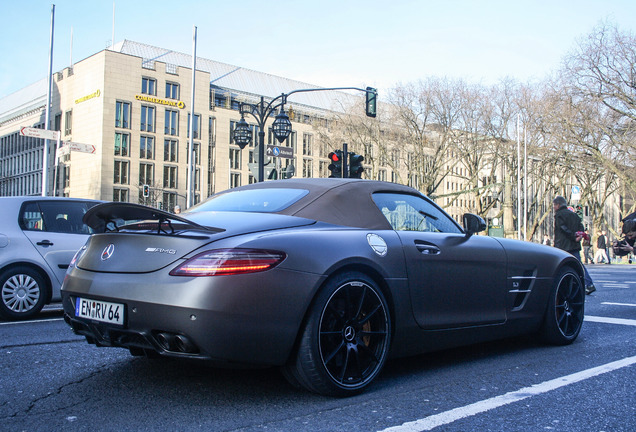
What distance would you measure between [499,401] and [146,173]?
67905 mm

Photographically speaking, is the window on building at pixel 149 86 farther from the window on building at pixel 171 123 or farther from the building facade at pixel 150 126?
the window on building at pixel 171 123

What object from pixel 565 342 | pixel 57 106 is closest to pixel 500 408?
pixel 565 342

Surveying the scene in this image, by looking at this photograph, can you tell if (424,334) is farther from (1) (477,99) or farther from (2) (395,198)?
(1) (477,99)

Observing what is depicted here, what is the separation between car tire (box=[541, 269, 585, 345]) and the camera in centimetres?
510

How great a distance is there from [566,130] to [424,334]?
2848 centimetres

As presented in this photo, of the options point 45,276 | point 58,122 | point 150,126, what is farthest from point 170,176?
point 45,276

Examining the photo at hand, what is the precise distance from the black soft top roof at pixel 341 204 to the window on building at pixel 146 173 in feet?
215

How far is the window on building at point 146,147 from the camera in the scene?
223ft

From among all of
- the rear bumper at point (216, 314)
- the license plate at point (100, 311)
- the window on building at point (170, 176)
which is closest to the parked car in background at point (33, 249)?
the license plate at point (100, 311)

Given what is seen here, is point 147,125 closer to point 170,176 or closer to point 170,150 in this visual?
point 170,150

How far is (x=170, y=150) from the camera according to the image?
231ft

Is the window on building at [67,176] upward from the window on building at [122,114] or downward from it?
downward

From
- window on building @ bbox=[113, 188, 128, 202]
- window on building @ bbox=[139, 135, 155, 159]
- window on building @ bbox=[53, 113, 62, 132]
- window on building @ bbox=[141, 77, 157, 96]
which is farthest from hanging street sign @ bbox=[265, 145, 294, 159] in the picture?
window on building @ bbox=[53, 113, 62, 132]

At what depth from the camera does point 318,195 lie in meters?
4.05
